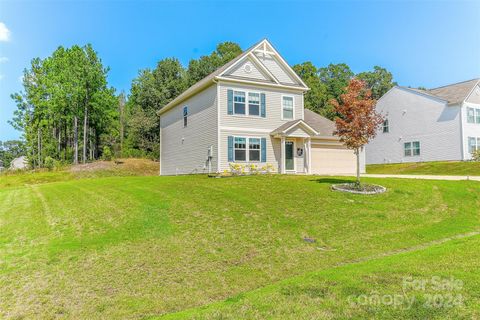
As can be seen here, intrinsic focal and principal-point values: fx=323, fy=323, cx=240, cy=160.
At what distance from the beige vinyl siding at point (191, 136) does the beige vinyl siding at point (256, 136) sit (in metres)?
0.48

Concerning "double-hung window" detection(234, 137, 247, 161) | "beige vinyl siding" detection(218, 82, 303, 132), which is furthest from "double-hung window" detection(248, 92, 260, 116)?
"double-hung window" detection(234, 137, 247, 161)

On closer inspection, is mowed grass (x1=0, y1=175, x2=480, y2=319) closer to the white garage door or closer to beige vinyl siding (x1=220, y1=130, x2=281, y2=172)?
beige vinyl siding (x1=220, y1=130, x2=281, y2=172)

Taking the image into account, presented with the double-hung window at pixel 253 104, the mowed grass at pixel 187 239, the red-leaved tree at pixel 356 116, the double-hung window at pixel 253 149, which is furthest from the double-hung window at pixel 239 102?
the red-leaved tree at pixel 356 116

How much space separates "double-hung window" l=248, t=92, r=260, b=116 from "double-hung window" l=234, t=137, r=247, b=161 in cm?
187

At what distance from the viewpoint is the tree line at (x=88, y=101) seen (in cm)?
3828

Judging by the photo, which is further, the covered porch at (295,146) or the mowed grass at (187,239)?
the covered porch at (295,146)

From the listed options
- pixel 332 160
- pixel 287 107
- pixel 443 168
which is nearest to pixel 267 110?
pixel 287 107

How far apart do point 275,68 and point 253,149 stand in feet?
19.7

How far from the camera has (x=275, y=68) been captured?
21.7 m

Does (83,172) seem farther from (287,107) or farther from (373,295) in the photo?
(373,295)

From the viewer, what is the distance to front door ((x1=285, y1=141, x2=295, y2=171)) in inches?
819

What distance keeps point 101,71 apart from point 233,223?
38516 millimetres

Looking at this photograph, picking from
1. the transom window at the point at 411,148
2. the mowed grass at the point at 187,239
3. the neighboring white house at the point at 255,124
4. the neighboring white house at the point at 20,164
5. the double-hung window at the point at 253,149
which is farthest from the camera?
the neighboring white house at the point at 20,164

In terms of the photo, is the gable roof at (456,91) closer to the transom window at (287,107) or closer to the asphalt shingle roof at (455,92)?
the asphalt shingle roof at (455,92)
